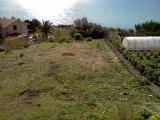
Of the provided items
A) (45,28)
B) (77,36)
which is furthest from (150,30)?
(45,28)

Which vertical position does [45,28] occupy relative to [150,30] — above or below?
above

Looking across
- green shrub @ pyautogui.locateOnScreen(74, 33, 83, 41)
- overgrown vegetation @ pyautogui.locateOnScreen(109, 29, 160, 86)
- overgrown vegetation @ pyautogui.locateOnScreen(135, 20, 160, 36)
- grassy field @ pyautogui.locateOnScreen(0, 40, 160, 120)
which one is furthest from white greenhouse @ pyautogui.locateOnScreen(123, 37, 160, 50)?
green shrub @ pyautogui.locateOnScreen(74, 33, 83, 41)

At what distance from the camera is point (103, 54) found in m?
28.6

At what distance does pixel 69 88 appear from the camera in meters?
19.5

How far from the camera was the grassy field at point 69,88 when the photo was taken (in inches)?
619

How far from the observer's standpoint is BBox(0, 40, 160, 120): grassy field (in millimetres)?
15734

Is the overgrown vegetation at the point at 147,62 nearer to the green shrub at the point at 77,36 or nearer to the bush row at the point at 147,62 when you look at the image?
the bush row at the point at 147,62

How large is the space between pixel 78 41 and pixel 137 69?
13633 millimetres

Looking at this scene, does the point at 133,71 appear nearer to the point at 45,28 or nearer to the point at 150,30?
the point at 150,30

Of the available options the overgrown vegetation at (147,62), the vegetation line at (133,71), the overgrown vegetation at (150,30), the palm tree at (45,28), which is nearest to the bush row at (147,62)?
the overgrown vegetation at (147,62)

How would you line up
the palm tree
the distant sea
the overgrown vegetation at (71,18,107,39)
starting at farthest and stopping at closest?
the distant sea < the palm tree < the overgrown vegetation at (71,18,107,39)

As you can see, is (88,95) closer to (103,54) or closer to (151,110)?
(151,110)

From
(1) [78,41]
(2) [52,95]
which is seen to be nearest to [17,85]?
(2) [52,95]

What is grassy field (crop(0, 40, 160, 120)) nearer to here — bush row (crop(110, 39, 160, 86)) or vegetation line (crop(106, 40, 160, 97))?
vegetation line (crop(106, 40, 160, 97))
